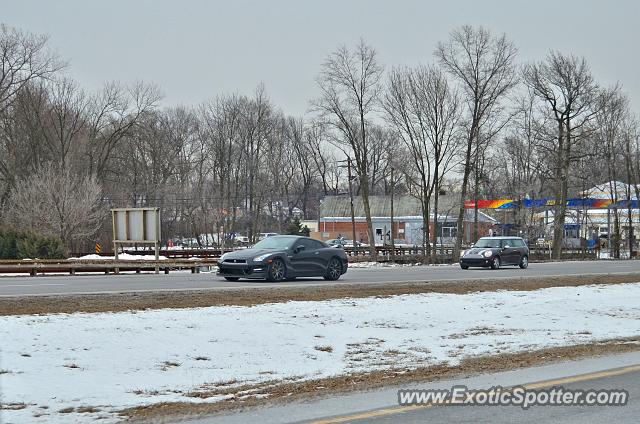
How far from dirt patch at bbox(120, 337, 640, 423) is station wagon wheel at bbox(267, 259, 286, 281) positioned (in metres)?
11.9

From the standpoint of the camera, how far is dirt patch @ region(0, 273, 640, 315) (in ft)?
53.5

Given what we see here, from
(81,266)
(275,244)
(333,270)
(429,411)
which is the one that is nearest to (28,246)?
(81,266)

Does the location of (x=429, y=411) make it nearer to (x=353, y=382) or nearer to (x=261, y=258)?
(x=353, y=382)

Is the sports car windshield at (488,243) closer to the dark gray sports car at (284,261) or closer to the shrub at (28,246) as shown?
the dark gray sports car at (284,261)

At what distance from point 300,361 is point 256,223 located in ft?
265

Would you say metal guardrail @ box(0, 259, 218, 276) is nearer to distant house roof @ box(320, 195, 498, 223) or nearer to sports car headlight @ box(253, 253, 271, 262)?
sports car headlight @ box(253, 253, 271, 262)

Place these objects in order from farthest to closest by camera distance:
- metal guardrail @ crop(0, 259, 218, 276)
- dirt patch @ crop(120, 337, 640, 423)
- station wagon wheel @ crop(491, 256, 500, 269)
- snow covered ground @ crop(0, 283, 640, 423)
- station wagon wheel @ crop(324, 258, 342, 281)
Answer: station wagon wheel @ crop(491, 256, 500, 269), metal guardrail @ crop(0, 259, 218, 276), station wagon wheel @ crop(324, 258, 342, 281), snow covered ground @ crop(0, 283, 640, 423), dirt patch @ crop(120, 337, 640, 423)

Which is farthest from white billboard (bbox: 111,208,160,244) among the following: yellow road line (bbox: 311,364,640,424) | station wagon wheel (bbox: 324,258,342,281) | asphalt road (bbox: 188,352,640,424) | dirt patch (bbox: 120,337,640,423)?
asphalt road (bbox: 188,352,640,424)

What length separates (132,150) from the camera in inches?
3270

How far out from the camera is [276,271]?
2503cm

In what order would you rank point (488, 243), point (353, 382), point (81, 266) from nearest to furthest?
point (353, 382) → point (81, 266) → point (488, 243)

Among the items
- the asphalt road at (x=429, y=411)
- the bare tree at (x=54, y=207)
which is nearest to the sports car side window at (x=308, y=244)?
the asphalt road at (x=429, y=411)

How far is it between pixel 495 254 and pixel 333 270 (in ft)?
41.3

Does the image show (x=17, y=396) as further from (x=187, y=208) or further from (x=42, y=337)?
(x=187, y=208)
